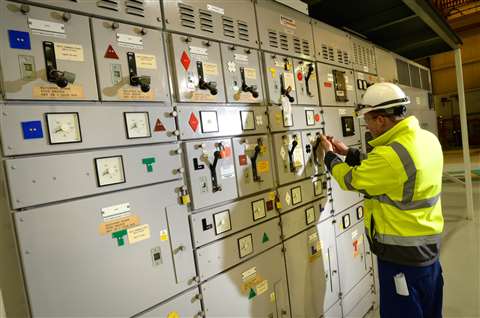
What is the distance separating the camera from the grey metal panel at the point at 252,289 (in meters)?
1.55

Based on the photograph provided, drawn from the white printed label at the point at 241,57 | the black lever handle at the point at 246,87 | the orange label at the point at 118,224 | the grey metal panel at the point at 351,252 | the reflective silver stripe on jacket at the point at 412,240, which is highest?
the white printed label at the point at 241,57

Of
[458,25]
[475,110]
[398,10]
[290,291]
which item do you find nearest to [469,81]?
[475,110]

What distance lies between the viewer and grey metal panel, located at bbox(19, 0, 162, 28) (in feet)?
3.67

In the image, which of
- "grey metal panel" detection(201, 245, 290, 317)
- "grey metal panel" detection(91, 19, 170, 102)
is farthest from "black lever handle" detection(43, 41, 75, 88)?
"grey metal panel" detection(201, 245, 290, 317)

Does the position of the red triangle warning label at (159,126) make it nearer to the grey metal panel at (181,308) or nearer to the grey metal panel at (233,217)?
the grey metal panel at (233,217)

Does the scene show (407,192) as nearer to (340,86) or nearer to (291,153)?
(291,153)

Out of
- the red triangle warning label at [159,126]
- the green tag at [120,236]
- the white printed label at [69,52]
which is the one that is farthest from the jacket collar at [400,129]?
the white printed label at [69,52]

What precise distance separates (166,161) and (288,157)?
927mm

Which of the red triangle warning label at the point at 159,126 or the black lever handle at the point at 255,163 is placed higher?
the red triangle warning label at the point at 159,126

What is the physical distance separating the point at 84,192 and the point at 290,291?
1.46 metres

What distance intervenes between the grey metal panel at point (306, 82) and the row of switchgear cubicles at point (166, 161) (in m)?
0.01

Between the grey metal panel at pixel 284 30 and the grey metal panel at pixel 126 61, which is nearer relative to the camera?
the grey metal panel at pixel 126 61

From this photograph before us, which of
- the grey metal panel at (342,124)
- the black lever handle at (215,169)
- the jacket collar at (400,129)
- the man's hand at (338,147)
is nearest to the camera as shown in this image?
the black lever handle at (215,169)

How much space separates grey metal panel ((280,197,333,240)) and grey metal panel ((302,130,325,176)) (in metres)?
0.24
